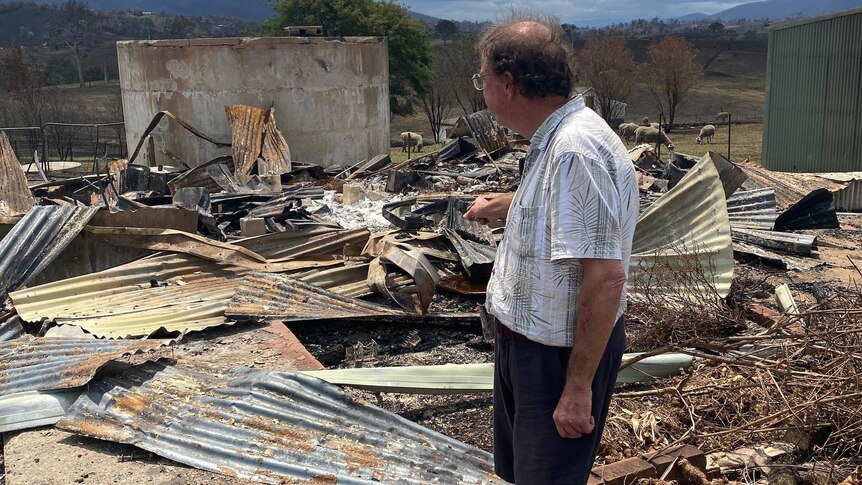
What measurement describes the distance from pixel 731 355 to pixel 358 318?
7.56 ft

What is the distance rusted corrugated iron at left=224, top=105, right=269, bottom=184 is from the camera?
507 inches

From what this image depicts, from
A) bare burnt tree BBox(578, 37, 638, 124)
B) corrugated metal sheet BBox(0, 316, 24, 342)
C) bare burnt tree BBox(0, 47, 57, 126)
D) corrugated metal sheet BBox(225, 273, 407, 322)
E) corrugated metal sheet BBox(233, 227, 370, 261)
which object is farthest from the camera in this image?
bare burnt tree BBox(0, 47, 57, 126)

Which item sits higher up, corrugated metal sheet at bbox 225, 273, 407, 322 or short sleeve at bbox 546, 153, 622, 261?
short sleeve at bbox 546, 153, 622, 261

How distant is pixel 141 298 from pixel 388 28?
28.0 metres

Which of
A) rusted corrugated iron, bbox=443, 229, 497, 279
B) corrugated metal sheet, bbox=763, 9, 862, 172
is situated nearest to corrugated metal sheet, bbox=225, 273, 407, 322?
rusted corrugated iron, bbox=443, 229, 497, 279

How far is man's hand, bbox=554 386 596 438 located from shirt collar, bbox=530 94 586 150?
0.63 metres

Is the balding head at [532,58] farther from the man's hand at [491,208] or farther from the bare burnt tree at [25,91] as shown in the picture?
the bare burnt tree at [25,91]

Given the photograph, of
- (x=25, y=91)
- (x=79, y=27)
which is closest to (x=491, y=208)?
(x=25, y=91)

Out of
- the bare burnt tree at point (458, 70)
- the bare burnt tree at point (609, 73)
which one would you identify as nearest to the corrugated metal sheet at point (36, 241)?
the bare burnt tree at point (458, 70)

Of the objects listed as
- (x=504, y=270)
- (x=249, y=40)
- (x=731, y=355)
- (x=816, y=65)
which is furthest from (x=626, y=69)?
(x=504, y=270)

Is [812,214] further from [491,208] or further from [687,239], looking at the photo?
[491,208]

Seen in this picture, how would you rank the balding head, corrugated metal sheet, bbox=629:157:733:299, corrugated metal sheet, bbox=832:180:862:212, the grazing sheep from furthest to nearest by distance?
1. the grazing sheep
2. corrugated metal sheet, bbox=832:180:862:212
3. corrugated metal sheet, bbox=629:157:733:299
4. the balding head

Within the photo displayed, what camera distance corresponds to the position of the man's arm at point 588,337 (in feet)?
6.18

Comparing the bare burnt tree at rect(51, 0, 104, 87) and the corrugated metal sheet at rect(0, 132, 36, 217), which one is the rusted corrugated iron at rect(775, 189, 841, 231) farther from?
the bare burnt tree at rect(51, 0, 104, 87)
